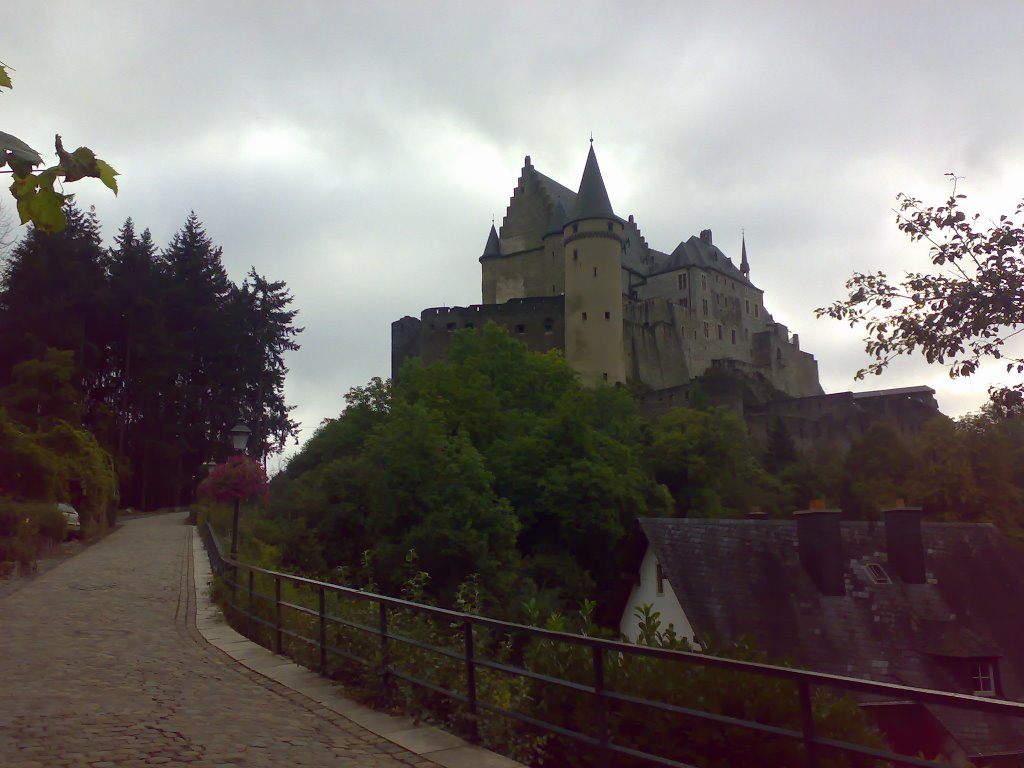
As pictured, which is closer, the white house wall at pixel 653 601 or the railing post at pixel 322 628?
the railing post at pixel 322 628

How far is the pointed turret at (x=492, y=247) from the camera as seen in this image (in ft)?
257

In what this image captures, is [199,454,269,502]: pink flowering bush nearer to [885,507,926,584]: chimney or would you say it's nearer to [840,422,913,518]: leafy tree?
[885,507,926,584]: chimney

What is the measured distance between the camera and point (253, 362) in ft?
171

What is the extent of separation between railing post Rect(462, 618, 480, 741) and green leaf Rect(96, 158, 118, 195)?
3941 millimetres

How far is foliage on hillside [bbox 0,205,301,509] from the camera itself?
41969 millimetres

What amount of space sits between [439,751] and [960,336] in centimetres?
554

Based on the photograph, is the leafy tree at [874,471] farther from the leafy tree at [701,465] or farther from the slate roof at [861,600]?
the slate roof at [861,600]

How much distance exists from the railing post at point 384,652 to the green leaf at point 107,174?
490 centimetres

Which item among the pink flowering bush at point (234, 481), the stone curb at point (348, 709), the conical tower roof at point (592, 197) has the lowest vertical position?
the stone curb at point (348, 709)

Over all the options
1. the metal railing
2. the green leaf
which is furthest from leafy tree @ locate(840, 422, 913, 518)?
the green leaf

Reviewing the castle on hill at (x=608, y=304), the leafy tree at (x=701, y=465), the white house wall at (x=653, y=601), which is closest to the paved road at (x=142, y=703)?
the white house wall at (x=653, y=601)

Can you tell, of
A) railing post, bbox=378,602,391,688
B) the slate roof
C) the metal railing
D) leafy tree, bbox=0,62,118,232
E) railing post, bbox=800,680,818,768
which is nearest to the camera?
leafy tree, bbox=0,62,118,232

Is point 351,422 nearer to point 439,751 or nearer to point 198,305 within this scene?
point 198,305

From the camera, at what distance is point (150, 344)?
150 ft
